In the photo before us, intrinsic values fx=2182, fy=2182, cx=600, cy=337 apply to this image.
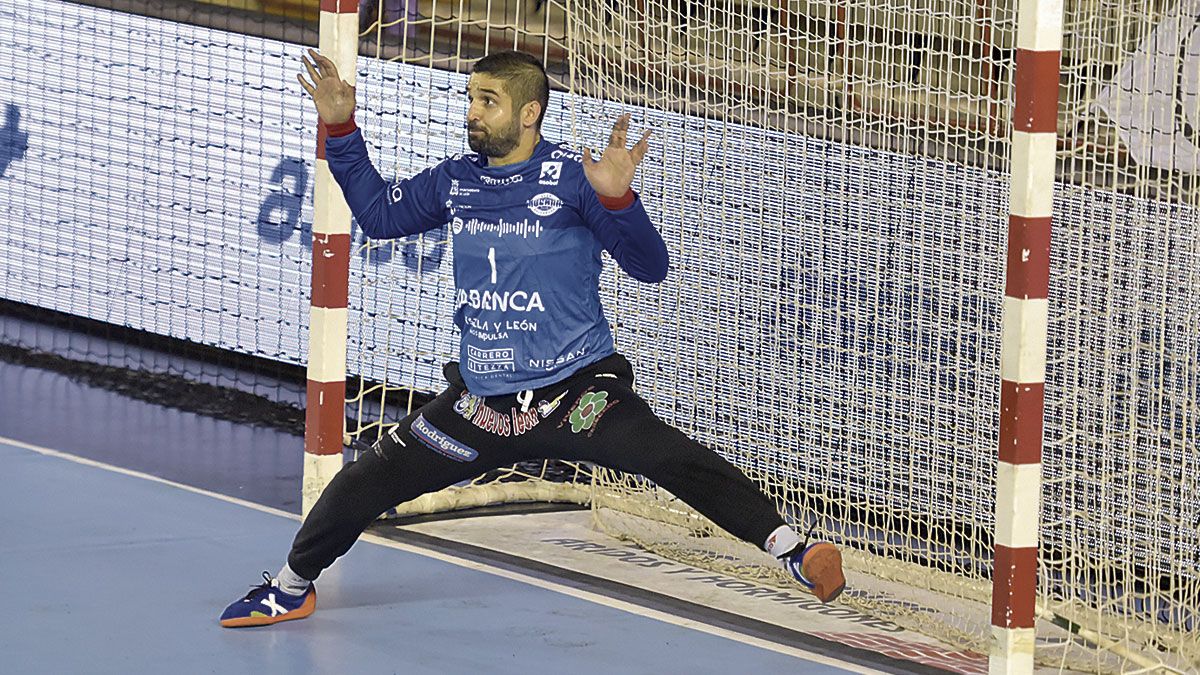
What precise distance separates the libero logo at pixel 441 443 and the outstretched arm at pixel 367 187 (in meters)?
0.56

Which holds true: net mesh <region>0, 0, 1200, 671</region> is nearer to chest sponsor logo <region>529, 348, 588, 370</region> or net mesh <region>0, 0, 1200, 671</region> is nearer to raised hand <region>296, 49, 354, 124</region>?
chest sponsor logo <region>529, 348, 588, 370</region>

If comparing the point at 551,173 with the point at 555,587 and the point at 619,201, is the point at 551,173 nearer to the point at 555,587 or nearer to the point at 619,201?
the point at 619,201

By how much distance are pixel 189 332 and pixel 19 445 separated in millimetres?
2149

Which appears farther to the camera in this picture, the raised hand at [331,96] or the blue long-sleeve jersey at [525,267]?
the raised hand at [331,96]

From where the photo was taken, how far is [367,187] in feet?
19.9

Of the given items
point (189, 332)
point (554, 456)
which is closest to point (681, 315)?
point (554, 456)

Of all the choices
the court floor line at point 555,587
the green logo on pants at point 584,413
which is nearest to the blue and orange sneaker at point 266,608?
the court floor line at point 555,587

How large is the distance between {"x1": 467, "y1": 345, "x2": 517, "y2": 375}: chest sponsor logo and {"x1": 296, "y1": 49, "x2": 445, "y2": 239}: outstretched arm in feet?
1.34

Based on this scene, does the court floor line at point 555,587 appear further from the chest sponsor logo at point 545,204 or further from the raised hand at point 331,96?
the raised hand at point 331,96

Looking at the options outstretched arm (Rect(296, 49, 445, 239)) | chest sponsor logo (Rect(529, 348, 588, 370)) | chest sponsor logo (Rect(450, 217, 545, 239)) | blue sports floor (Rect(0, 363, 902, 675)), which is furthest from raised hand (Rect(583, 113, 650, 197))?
blue sports floor (Rect(0, 363, 902, 675))

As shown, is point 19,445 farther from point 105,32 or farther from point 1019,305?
point 1019,305

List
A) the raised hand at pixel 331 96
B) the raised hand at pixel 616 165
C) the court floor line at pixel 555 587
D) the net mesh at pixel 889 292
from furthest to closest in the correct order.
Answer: the net mesh at pixel 889 292, the court floor line at pixel 555 587, the raised hand at pixel 331 96, the raised hand at pixel 616 165

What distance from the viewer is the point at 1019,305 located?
5.32 metres

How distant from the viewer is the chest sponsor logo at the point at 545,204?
19.1 feet
